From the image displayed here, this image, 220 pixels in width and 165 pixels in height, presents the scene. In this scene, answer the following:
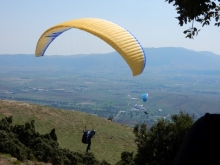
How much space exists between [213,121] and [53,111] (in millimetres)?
39369

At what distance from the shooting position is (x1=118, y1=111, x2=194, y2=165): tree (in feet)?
69.2

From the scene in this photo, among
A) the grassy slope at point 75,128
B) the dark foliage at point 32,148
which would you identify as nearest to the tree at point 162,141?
the dark foliage at point 32,148

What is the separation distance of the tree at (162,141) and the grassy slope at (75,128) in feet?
24.6

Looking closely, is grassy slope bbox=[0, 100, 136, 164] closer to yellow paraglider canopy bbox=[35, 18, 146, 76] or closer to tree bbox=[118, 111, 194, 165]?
tree bbox=[118, 111, 194, 165]

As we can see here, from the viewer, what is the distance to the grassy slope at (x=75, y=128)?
31.1 m

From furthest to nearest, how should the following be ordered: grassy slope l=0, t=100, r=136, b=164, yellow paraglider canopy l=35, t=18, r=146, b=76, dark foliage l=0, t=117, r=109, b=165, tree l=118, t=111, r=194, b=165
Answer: grassy slope l=0, t=100, r=136, b=164
tree l=118, t=111, r=194, b=165
dark foliage l=0, t=117, r=109, b=165
yellow paraglider canopy l=35, t=18, r=146, b=76

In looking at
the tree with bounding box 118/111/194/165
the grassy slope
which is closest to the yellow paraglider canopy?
the tree with bounding box 118/111/194/165

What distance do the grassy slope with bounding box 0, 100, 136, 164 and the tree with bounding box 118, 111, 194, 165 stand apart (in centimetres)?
750

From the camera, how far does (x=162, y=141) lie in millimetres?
21406

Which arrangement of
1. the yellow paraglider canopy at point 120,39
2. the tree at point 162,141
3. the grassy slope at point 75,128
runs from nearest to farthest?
the yellow paraglider canopy at point 120,39 < the tree at point 162,141 < the grassy slope at point 75,128

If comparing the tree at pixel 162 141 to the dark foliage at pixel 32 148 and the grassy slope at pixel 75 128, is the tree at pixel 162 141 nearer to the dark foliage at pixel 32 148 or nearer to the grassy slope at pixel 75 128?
the dark foliage at pixel 32 148

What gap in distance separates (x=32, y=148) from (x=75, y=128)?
46.7ft

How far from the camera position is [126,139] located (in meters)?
36.4

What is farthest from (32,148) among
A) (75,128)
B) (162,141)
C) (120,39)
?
(75,128)
